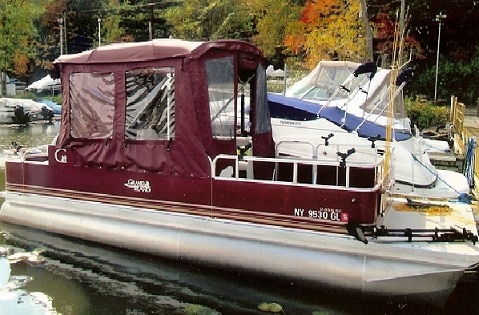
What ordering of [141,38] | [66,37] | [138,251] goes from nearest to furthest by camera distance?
[138,251]
[66,37]
[141,38]

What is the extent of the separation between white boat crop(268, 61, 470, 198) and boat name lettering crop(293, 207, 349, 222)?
7.16 feet

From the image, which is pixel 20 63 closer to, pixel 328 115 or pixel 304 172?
pixel 328 115

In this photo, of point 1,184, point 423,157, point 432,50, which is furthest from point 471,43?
point 1,184

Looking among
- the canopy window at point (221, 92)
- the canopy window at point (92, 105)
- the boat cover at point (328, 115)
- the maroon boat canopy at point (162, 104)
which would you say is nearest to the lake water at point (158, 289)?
the maroon boat canopy at point (162, 104)

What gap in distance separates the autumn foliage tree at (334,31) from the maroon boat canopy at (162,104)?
1608 cm

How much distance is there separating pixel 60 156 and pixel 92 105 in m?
1.21

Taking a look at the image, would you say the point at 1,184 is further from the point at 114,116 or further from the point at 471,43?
the point at 471,43

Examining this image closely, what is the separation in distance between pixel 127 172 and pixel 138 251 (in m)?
1.33

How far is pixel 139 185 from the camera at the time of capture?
9422mm

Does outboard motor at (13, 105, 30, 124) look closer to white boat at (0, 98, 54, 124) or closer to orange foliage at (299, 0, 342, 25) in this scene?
white boat at (0, 98, 54, 124)

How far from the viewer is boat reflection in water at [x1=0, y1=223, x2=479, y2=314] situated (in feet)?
26.4

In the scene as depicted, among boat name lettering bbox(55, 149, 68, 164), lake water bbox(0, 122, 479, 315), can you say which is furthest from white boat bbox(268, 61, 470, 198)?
boat name lettering bbox(55, 149, 68, 164)

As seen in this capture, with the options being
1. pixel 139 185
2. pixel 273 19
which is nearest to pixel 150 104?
pixel 139 185

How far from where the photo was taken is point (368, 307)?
316 inches
